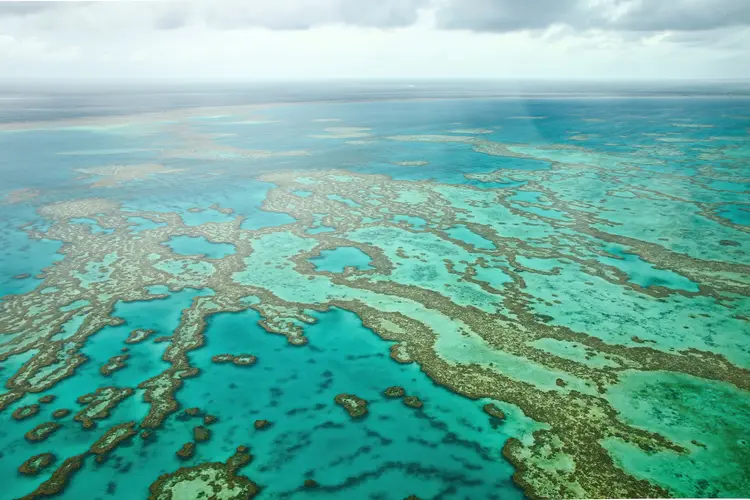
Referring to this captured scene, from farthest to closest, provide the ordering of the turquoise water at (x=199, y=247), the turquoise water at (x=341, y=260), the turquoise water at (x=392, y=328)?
the turquoise water at (x=199, y=247)
the turquoise water at (x=341, y=260)
the turquoise water at (x=392, y=328)

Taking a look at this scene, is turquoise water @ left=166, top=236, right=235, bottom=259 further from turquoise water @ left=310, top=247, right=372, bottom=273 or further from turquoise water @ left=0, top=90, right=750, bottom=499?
turquoise water @ left=310, top=247, right=372, bottom=273

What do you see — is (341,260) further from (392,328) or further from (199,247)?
(199,247)

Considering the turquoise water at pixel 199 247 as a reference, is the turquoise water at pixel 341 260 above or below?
below

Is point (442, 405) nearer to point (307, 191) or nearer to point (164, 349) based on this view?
point (164, 349)

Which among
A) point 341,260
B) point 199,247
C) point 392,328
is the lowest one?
point 392,328

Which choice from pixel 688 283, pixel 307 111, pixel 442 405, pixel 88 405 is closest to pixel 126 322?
pixel 88 405

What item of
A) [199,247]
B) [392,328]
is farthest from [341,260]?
[199,247]

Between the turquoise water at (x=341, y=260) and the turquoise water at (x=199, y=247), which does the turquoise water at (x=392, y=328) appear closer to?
the turquoise water at (x=199, y=247)

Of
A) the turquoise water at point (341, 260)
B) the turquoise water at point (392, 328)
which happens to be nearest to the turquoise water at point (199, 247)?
the turquoise water at point (392, 328)
